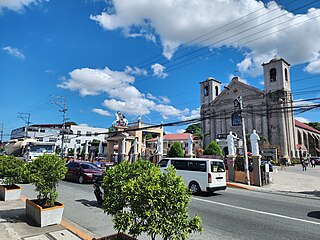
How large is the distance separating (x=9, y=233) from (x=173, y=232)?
174 inches

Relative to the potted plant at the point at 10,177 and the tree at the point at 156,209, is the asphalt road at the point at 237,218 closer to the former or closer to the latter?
the potted plant at the point at 10,177

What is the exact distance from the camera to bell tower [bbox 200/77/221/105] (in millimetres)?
57350

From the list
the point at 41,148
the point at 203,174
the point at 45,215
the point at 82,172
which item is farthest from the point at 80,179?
the point at 41,148

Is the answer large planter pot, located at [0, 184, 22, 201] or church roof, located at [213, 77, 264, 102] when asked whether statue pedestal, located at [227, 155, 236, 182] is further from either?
church roof, located at [213, 77, 264, 102]

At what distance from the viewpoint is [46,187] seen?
21.5ft

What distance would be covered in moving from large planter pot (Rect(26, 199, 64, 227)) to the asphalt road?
86 cm

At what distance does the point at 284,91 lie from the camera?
4584 centimetres

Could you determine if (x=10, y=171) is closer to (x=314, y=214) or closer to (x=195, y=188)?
(x=195, y=188)

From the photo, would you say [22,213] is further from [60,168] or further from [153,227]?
[153,227]

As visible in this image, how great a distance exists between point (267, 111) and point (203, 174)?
39542 millimetres

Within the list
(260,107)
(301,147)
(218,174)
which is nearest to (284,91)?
(260,107)

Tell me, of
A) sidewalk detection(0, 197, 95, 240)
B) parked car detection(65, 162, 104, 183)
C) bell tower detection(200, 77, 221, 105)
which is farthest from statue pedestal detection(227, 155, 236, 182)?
bell tower detection(200, 77, 221, 105)

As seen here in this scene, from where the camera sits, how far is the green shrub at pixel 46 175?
648cm

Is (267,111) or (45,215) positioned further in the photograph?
(267,111)
